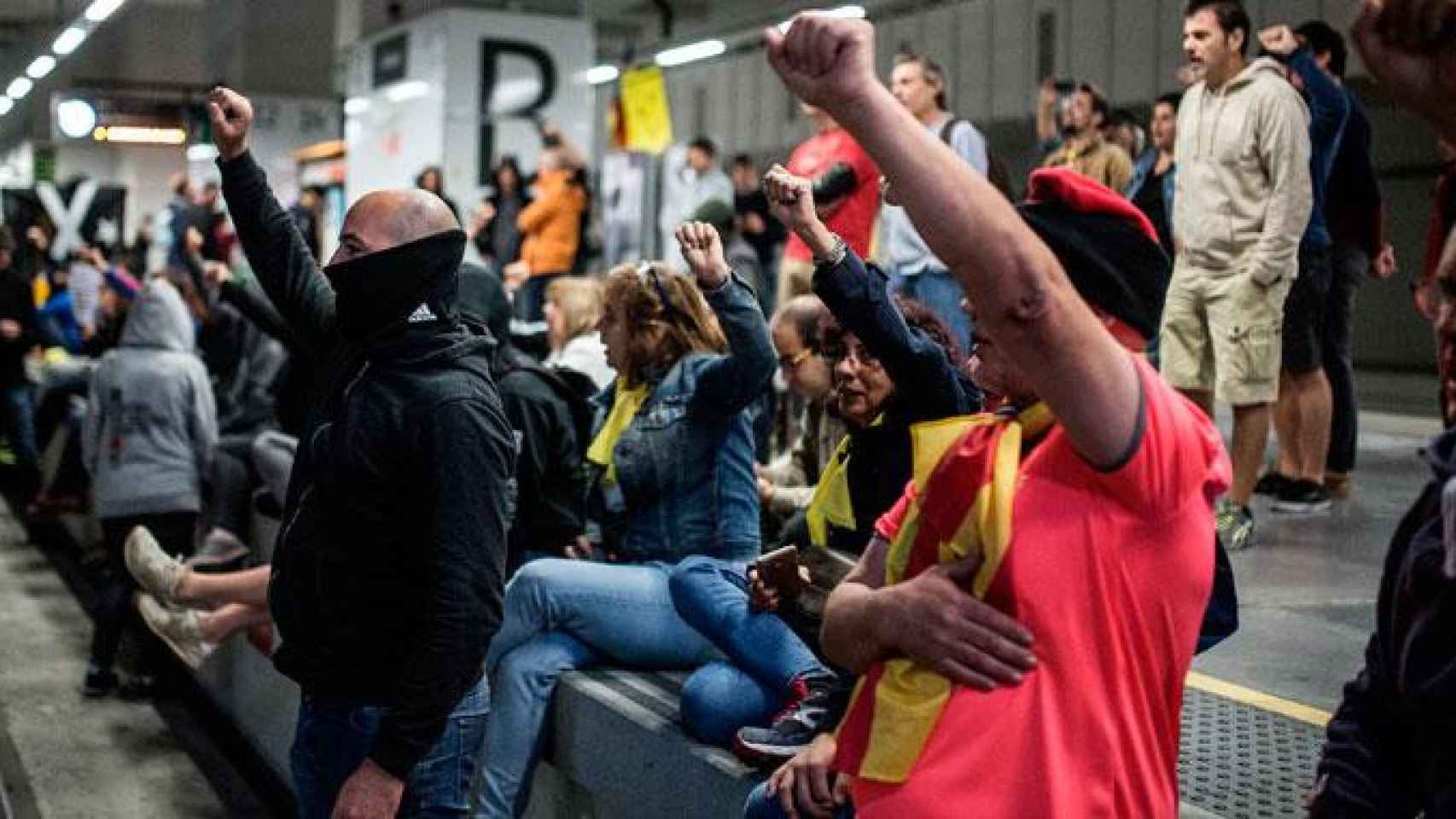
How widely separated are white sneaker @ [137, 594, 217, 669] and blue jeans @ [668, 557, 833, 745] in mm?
3324

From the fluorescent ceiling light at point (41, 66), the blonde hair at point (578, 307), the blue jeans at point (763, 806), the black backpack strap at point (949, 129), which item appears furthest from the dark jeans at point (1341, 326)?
the fluorescent ceiling light at point (41, 66)

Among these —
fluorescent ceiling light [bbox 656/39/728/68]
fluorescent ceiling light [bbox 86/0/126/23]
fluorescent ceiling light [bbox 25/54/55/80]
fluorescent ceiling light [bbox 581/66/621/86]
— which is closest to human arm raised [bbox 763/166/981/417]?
fluorescent ceiling light [bbox 656/39/728/68]

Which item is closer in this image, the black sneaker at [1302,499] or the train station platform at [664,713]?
the train station platform at [664,713]

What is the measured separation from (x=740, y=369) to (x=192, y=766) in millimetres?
3908

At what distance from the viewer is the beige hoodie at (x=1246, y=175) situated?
680 cm

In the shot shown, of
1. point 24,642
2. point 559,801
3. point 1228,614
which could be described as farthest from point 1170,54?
point 1228,614

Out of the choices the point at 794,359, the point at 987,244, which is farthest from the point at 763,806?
the point at 794,359

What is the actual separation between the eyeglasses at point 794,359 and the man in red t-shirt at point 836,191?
1.14 feet

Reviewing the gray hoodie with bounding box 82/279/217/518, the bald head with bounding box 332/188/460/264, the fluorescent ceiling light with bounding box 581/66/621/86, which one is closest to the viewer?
the bald head with bounding box 332/188/460/264

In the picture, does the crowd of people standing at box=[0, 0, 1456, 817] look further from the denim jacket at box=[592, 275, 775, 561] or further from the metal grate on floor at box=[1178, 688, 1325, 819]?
the metal grate on floor at box=[1178, 688, 1325, 819]

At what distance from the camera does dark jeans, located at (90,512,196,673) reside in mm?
8266

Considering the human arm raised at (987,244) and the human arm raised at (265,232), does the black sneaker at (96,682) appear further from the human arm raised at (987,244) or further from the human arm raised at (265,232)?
the human arm raised at (987,244)

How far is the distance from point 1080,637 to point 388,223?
183 cm

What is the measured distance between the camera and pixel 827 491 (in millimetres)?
3816
